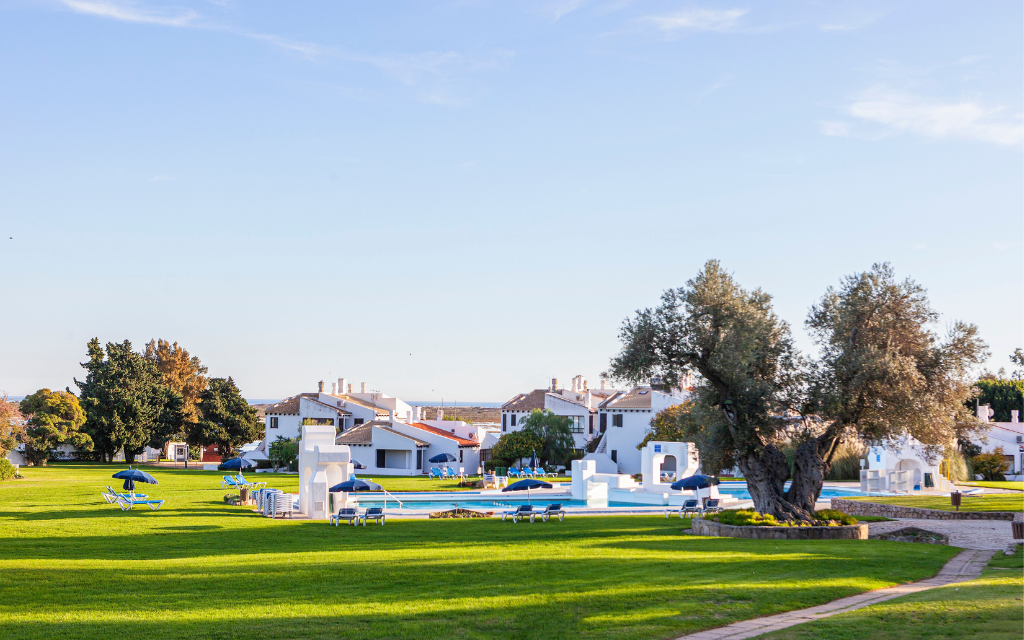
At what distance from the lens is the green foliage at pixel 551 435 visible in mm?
60406

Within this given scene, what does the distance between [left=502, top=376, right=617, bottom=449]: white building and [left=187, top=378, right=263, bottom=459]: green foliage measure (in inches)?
Answer: 829

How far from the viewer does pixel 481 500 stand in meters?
38.2

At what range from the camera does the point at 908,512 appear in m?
31.1

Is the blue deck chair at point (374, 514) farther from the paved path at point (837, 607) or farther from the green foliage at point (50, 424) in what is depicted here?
the green foliage at point (50, 424)

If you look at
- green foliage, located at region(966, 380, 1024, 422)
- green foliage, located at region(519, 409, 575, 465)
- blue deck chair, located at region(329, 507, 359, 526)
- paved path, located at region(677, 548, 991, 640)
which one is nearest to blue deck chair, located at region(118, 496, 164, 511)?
blue deck chair, located at region(329, 507, 359, 526)

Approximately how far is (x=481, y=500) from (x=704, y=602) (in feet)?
86.6

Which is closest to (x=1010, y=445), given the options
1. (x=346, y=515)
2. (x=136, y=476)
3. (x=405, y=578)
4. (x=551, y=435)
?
(x=551, y=435)

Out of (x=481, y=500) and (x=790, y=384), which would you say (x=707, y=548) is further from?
(x=481, y=500)

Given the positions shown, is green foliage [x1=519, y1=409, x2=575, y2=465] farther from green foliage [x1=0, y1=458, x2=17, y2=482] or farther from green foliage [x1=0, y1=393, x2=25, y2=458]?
green foliage [x1=0, y1=393, x2=25, y2=458]

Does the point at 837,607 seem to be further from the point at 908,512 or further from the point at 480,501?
the point at 480,501

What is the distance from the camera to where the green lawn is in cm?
1103

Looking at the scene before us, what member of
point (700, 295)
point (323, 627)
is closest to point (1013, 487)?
point (700, 295)

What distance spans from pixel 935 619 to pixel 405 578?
328 inches

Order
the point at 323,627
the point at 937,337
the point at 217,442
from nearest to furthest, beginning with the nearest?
the point at 323,627
the point at 937,337
the point at 217,442
